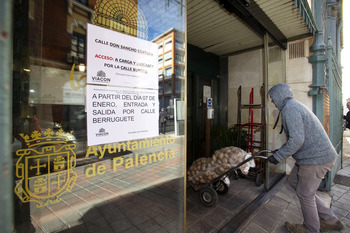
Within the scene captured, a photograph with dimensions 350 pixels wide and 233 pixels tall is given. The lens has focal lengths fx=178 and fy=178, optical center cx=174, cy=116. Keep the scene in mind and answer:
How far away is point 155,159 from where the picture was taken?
1884 mm

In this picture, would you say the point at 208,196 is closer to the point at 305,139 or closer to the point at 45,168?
the point at 305,139

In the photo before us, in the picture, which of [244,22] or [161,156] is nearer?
[161,156]

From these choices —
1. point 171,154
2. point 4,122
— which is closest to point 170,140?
point 171,154

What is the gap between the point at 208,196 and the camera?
315 centimetres

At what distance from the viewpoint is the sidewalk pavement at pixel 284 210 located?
8.77 ft

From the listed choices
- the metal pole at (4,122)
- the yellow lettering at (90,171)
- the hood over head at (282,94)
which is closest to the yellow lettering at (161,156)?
the yellow lettering at (90,171)

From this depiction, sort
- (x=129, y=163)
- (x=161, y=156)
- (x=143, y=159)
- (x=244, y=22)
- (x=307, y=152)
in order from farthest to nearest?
(x=244, y=22) → (x=307, y=152) → (x=161, y=156) → (x=143, y=159) → (x=129, y=163)

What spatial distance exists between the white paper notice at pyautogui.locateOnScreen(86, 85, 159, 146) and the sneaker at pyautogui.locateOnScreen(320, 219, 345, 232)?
2.76 meters

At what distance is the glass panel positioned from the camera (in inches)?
48.7

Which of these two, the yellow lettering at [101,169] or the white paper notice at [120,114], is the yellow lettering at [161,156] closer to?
the white paper notice at [120,114]

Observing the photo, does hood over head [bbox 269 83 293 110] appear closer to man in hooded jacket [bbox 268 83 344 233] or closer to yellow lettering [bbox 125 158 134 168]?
man in hooded jacket [bbox 268 83 344 233]

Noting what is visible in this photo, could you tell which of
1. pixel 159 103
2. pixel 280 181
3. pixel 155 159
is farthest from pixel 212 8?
pixel 280 181

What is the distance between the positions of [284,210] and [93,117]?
3.51 m

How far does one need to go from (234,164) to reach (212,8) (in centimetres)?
288
